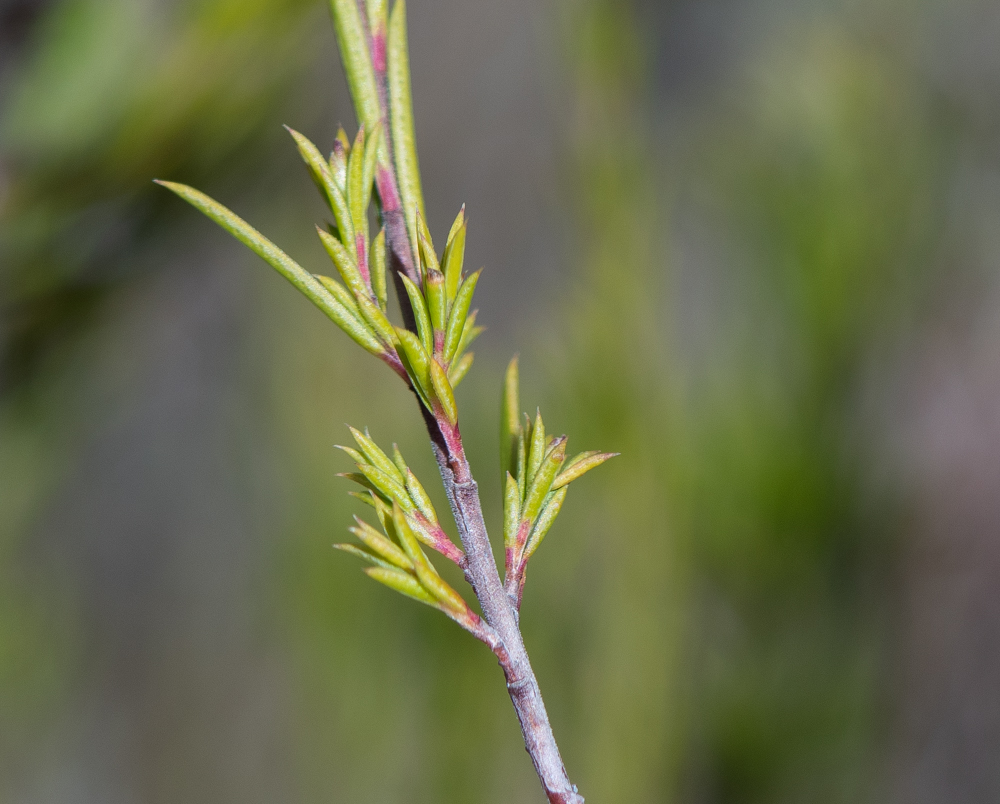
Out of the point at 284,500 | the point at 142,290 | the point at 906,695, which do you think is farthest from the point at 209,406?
the point at 906,695

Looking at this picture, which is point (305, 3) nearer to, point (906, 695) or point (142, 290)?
point (142, 290)

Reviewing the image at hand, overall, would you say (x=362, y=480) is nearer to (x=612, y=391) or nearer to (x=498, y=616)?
(x=498, y=616)

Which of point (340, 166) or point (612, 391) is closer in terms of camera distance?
point (340, 166)

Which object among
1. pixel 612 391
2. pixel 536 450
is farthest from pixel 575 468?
pixel 612 391

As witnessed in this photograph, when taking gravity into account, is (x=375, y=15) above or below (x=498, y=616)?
above

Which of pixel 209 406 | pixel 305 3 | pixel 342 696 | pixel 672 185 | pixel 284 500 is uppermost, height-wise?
pixel 672 185

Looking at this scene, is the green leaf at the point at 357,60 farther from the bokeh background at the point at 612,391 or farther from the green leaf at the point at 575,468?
the bokeh background at the point at 612,391
